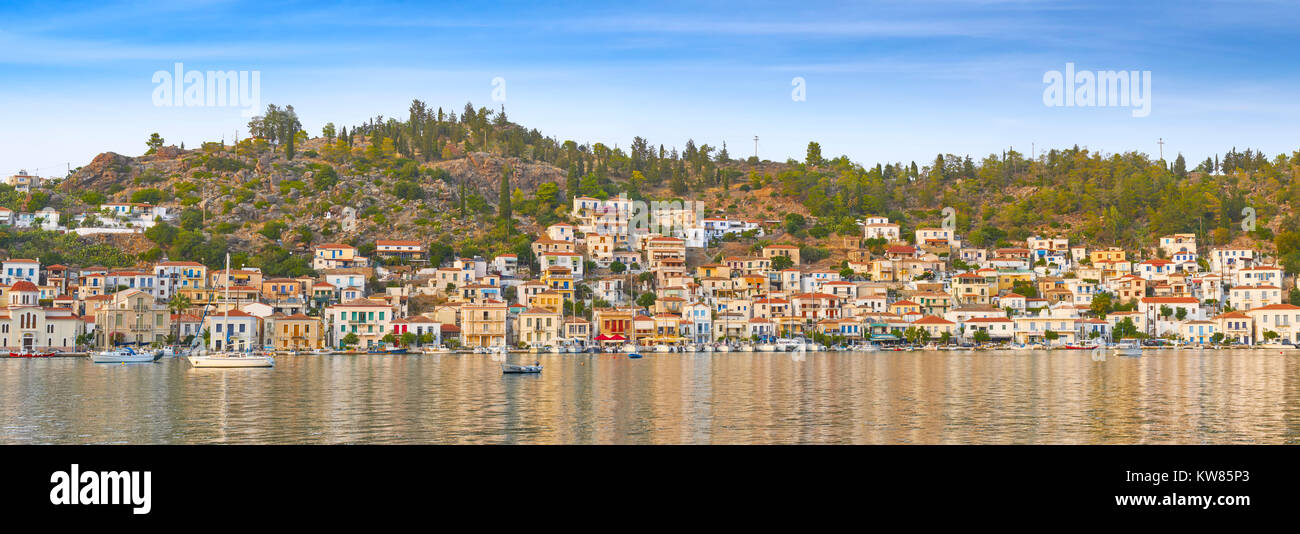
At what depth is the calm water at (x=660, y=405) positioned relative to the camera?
2112 cm

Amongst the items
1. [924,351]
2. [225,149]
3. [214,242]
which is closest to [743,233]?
[924,351]

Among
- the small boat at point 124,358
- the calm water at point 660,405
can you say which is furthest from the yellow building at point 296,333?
the calm water at point 660,405

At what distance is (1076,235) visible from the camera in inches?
4237

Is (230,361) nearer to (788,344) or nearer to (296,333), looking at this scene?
(296,333)

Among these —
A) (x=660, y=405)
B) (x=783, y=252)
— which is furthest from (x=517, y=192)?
(x=660, y=405)

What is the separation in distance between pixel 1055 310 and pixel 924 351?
42.1ft

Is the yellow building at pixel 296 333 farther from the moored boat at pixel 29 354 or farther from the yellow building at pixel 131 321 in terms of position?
the moored boat at pixel 29 354

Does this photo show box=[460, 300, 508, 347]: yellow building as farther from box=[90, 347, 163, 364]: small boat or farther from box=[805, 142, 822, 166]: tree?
box=[805, 142, 822, 166]: tree

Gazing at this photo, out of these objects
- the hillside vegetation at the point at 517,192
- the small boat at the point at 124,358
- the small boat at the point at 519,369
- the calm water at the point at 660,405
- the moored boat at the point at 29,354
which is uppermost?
the hillside vegetation at the point at 517,192

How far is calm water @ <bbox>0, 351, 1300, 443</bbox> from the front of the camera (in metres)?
21.1

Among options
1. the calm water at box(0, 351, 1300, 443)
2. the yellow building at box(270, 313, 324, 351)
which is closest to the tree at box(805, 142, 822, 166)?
the yellow building at box(270, 313, 324, 351)

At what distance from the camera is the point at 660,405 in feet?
90.8

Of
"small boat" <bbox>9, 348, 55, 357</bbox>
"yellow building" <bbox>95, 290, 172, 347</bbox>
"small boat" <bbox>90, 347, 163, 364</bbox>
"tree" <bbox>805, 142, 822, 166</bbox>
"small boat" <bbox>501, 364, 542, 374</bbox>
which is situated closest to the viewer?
"small boat" <bbox>501, 364, 542, 374</bbox>
